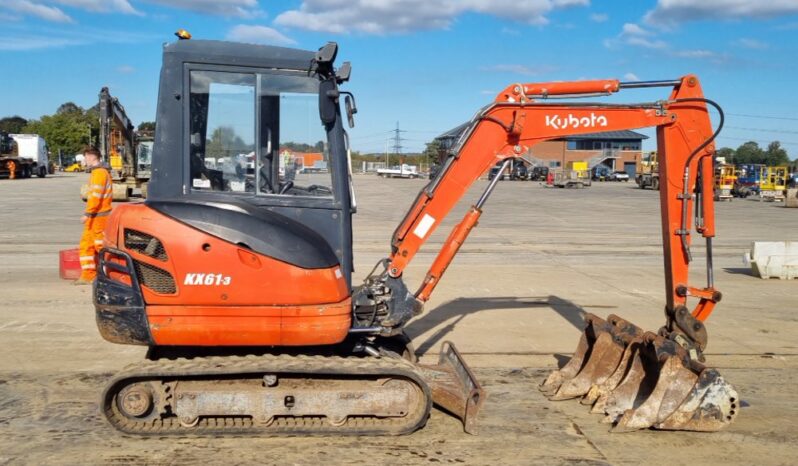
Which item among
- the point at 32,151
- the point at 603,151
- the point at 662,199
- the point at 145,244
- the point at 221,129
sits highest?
the point at 603,151

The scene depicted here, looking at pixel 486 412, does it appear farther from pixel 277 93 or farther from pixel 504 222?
pixel 504 222

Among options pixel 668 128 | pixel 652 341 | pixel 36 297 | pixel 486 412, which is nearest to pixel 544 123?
pixel 668 128

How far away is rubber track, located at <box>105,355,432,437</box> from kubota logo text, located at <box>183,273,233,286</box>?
23.1 inches

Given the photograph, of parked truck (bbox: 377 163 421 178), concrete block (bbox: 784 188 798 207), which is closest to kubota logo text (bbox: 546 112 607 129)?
concrete block (bbox: 784 188 798 207)

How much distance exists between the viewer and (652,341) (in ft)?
20.3

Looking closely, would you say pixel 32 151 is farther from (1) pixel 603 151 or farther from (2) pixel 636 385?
(1) pixel 603 151

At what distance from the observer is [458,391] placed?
5.97 m

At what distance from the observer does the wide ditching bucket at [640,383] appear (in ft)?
18.9

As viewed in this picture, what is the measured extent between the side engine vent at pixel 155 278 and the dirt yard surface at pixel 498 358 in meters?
1.11

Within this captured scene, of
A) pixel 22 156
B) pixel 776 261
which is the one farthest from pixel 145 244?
pixel 22 156

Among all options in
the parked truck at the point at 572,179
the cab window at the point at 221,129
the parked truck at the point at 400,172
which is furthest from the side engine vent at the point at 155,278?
the parked truck at the point at 400,172

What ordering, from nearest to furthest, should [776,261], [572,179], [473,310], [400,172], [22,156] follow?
[473,310] → [776,261] → [572,179] → [22,156] → [400,172]

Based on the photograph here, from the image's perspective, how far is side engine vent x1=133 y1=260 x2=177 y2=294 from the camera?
5352mm

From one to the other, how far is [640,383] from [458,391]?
1539 mm
